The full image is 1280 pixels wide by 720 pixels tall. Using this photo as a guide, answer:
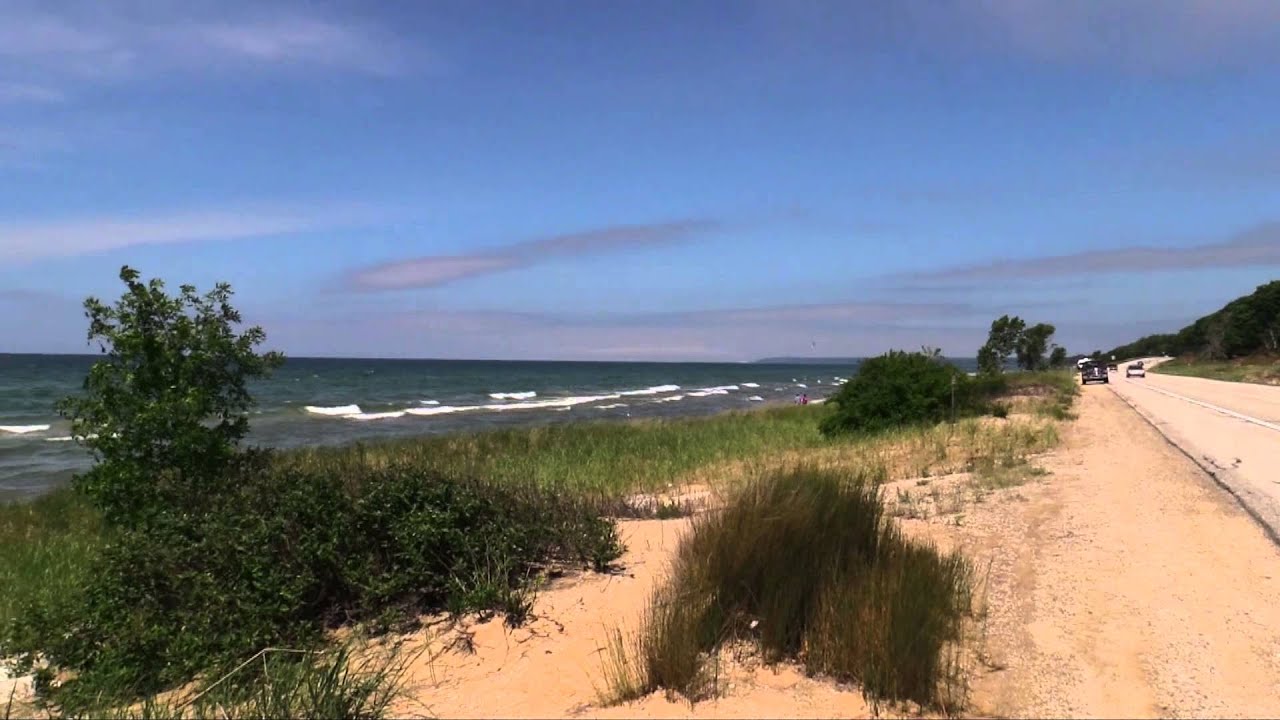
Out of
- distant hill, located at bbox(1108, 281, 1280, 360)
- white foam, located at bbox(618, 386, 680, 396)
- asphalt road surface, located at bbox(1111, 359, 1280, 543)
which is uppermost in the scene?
distant hill, located at bbox(1108, 281, 1280, 360)

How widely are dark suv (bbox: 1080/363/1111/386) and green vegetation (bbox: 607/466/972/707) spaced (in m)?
51.9

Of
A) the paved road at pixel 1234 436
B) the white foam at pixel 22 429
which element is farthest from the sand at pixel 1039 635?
the white foam at pixel 22 429

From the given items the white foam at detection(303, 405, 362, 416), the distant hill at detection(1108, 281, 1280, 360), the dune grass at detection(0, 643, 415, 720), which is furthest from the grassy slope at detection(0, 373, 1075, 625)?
the distant hill at detection(1108, 281, 1280, 360)

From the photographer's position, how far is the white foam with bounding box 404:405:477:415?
4397 cm

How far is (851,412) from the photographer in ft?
78.4

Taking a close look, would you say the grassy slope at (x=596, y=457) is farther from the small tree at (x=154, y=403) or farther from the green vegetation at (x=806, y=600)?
the green vegetation at (x=806, y=600)

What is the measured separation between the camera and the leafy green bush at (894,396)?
2339 cm

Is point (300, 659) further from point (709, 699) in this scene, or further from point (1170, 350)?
point (1170, 350)

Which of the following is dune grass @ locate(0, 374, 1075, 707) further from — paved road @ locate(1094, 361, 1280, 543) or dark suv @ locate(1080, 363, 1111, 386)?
dark suv @ locate(1080, 363, 1111, 386)

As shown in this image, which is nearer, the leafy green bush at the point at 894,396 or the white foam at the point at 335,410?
the leafy green bush at the point at 894,396

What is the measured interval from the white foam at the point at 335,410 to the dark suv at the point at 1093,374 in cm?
4215

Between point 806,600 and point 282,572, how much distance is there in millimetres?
3293

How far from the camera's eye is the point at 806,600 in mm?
5035

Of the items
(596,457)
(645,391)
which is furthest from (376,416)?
(645,391)
